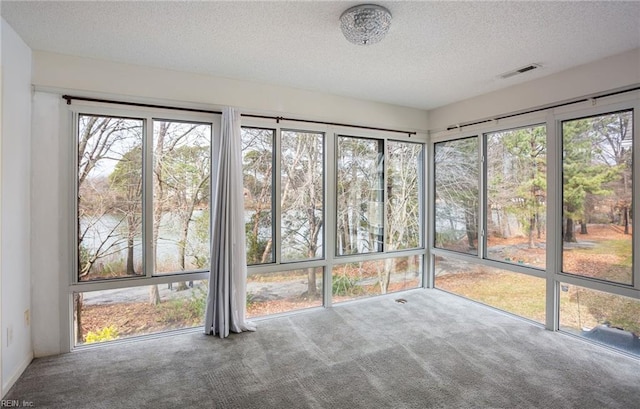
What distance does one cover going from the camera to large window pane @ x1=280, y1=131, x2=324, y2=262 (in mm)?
3721

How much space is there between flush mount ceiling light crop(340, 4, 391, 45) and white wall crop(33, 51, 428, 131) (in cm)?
146

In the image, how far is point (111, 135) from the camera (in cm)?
298

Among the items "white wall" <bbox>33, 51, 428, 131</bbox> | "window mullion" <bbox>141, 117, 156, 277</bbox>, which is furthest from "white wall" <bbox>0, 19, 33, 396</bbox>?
"window mullion" <bbox>141, 117, 156, 277</bbox>

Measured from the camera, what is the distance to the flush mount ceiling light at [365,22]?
2045mm

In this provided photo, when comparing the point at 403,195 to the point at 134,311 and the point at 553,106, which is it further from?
the point at 134,311

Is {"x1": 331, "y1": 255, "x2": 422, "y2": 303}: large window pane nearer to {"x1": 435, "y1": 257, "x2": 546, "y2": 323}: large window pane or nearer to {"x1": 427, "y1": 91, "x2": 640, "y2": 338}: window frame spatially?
{"x1": 435, "y1": 257, "x2": 546, "y2": 323}: large window pane

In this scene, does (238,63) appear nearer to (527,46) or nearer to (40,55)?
(40,55)

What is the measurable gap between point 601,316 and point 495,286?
3.37ft

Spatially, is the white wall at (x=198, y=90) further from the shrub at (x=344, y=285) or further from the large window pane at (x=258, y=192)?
the shrub at (x=344, y=285)

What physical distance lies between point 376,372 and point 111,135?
303cm

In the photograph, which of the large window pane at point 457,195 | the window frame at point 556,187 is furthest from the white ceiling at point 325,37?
the large window pane at point 457,195

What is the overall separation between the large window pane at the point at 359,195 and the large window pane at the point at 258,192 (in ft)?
2.89

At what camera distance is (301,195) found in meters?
3.83

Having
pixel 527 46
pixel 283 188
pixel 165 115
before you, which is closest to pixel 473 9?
pixel 527 46
